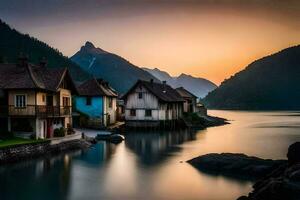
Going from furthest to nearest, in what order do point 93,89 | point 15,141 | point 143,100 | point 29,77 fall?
point 143,100, point 93,89, point 29,77, point 15,141

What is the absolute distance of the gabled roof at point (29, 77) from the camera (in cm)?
4610

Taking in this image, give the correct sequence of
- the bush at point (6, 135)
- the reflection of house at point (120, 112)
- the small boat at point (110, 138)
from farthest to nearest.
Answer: the reflection of house at point (120, 112) < the small boat at point (110, 138) < the bush at point (6, 135)

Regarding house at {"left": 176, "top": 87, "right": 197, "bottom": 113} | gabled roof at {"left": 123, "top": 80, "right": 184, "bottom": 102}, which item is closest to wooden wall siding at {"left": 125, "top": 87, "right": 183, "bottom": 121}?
gabled roof at {"left": 123, "top": 80, "right": 184, "bottom": 102}

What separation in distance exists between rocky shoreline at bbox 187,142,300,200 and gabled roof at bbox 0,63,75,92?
19173 millimetres

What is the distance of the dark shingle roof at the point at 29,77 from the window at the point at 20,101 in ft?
4.14

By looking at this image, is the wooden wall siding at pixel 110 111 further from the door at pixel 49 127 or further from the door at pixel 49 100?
the door at pixel 49 127

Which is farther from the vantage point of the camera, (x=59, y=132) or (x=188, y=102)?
(x=188, y=102)

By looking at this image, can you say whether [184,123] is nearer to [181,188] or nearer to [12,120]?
[12,120]

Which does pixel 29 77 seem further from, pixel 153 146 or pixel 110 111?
pixel 110 111

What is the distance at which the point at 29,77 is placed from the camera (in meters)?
46.9

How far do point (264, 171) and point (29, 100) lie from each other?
86.7 ft

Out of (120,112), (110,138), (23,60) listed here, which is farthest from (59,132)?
(120,112)

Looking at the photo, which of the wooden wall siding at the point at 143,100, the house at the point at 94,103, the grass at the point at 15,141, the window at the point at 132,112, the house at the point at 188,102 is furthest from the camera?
the house at the point at 188,102


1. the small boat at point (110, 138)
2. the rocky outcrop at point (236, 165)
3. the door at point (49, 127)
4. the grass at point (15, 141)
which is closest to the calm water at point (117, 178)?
the rocky outcrop at point (236, 165)
